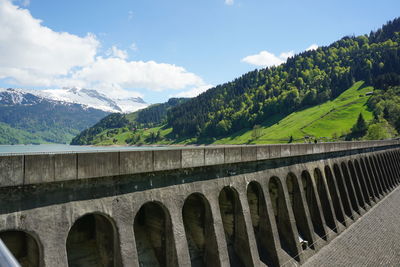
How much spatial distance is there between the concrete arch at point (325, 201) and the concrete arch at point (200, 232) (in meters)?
13.9

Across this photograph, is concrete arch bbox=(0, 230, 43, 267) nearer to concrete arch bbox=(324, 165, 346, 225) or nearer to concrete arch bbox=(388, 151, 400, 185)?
concrete arch bbox=(324, 165, 346, 225)

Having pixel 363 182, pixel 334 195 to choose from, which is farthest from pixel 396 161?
pixel 334 195

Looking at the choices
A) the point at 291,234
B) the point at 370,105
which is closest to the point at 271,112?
the point at 370,105

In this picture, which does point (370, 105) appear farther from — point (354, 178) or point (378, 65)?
point (354, 178)

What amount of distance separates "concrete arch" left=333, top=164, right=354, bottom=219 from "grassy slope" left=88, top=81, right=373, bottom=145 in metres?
92.8

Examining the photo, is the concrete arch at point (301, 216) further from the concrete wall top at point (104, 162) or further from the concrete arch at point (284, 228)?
the concrete wall top at point (104, 162)

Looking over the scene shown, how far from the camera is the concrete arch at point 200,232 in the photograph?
1330 centimetres

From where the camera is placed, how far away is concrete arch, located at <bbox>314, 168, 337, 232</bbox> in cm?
2436

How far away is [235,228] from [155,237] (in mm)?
5118

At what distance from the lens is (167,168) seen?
11625 millimetres

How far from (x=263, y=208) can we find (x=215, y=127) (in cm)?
18120

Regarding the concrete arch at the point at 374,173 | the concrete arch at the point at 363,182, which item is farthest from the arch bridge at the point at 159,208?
the concrete arch at the point at 374,173

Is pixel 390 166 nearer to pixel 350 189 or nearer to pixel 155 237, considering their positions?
pixel 350 189

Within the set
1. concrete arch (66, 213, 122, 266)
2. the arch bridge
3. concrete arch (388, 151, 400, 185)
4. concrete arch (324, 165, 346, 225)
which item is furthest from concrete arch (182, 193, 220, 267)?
concrete arch (388, 151, 400, 185)
